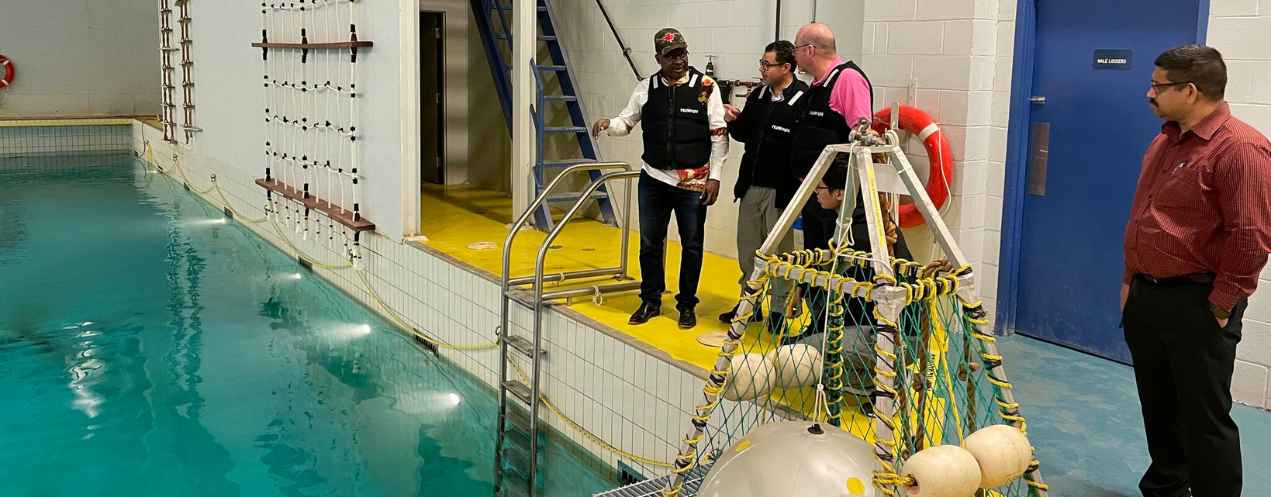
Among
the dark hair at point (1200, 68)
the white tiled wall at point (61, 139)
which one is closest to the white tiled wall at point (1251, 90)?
the dark hair at point (1200, 68)

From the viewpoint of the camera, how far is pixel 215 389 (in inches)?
233

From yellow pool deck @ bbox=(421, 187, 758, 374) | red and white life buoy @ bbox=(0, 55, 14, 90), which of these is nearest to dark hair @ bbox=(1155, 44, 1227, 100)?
yellow pool deck @ bbox=(421, 187, 758, 374)

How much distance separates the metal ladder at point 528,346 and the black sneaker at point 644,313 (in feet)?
1.28

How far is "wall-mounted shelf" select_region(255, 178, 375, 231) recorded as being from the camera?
7648 millimetres

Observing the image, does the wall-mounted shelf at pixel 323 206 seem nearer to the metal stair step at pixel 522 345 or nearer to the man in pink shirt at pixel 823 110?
the metal stair step at pixel 522 345

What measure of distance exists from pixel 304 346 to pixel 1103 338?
186 inches

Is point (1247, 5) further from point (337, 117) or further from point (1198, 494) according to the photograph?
point (337, 117)

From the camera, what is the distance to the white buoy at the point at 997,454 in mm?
2080

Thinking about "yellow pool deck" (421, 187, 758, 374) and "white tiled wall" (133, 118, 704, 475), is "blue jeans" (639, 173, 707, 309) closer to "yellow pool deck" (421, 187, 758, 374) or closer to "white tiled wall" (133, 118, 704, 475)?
"yellow pool deck" (421, 187, 758, 374)

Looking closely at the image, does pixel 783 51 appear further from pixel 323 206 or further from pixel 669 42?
pixel 323 206

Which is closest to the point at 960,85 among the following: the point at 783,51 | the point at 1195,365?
the point at 783,51

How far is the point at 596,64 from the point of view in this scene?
8.36m

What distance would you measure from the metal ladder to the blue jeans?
275 mm

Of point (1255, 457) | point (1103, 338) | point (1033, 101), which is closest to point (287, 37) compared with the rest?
point (1033, 101)
